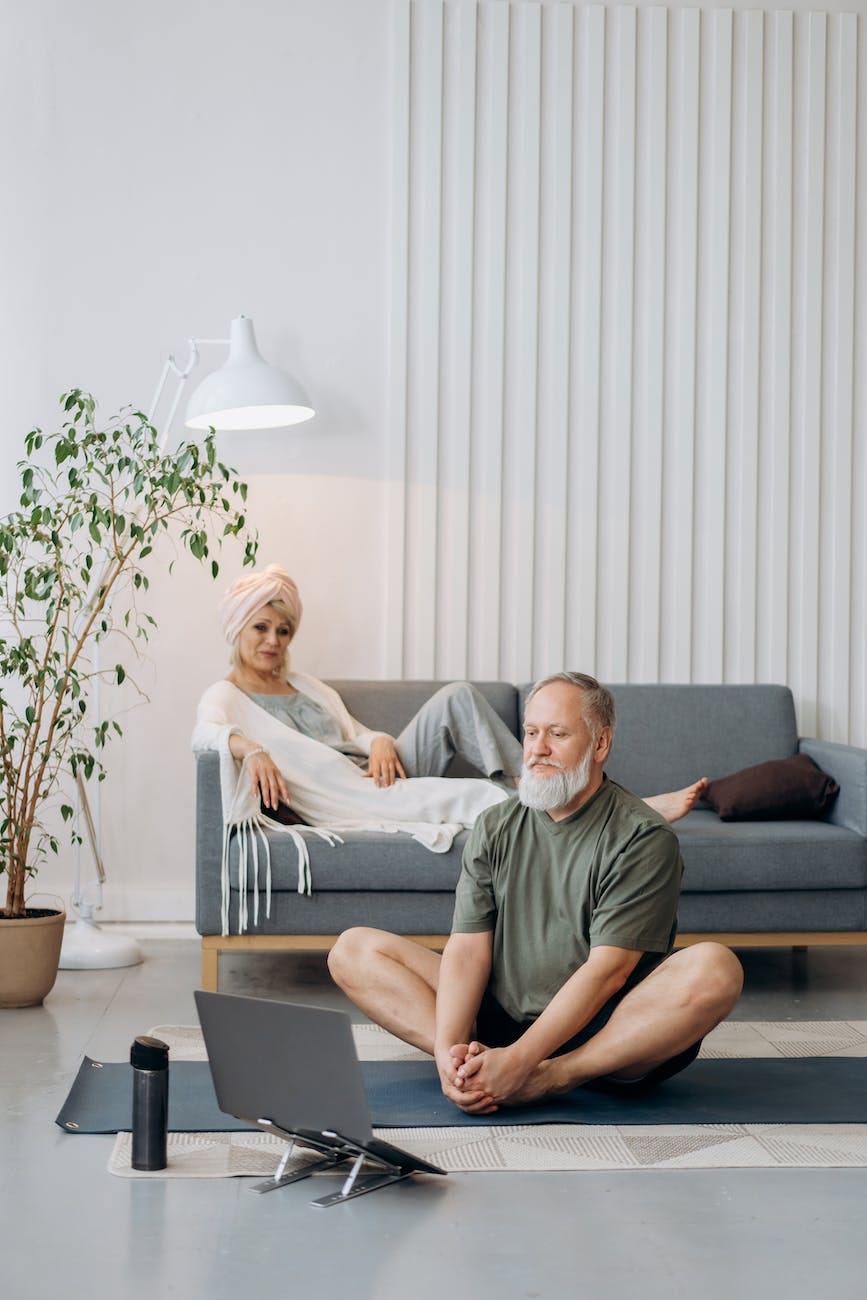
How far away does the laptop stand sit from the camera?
2.18 metres

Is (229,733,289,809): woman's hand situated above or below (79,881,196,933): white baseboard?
above

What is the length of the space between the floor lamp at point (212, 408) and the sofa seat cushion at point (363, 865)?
71 centimetres

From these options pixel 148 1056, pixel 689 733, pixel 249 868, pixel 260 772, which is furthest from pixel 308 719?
pixel 148 1056

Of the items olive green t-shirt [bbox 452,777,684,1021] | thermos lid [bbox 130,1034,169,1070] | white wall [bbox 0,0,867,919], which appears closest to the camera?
thermos lid [bbox 130,1034,169,1070]

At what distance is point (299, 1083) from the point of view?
2.18 metres

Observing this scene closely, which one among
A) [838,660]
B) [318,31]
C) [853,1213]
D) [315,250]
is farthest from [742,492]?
[853,1213]

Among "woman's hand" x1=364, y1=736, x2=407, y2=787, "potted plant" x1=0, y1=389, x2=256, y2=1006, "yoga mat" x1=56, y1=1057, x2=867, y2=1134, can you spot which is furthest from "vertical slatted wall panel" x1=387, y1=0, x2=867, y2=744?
"yoga mat" x1=56, y1=1057, x2=867, y2=1134

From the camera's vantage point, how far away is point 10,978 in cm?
349

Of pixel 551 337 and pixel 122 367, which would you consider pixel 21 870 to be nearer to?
pixel 122 367

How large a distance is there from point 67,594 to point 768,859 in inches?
91.4

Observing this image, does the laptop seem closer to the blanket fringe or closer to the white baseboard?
the blanket fringe

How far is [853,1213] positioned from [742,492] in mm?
2951

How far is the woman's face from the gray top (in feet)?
0.36

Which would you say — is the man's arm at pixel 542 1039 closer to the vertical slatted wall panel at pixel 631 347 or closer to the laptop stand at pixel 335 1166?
the laptop stand at pixel 335 1166
